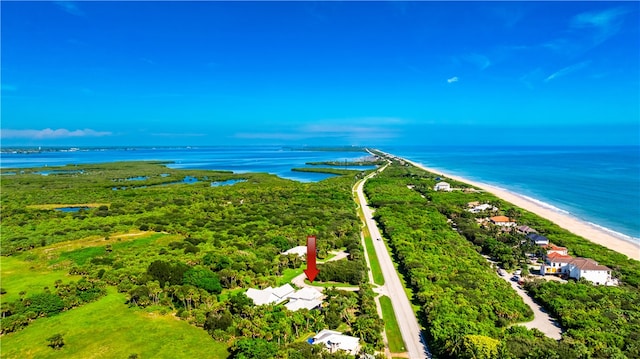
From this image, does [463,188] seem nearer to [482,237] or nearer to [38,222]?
[482,237]

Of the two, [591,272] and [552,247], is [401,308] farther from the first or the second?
[552,247]

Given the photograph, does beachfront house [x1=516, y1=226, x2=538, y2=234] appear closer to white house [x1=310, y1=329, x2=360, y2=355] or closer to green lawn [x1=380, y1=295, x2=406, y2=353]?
green lawn [x1=380, y1=295, x2=406, y2=353]

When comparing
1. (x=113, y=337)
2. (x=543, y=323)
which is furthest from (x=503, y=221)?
(x=113, y=337)

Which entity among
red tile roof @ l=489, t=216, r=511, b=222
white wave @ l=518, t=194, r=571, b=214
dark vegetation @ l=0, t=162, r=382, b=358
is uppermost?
red tile roof @ l=489, t=216, r=511, b=222

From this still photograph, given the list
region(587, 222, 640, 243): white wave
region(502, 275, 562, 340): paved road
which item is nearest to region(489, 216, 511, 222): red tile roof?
region(587, 222, 640, 243): white wave

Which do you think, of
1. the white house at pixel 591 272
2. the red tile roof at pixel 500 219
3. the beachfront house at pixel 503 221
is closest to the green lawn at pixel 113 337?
the white house at pixel 591 272

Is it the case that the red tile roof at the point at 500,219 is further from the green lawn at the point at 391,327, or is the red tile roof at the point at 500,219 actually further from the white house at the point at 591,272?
the green lawn at the point at 391,327
